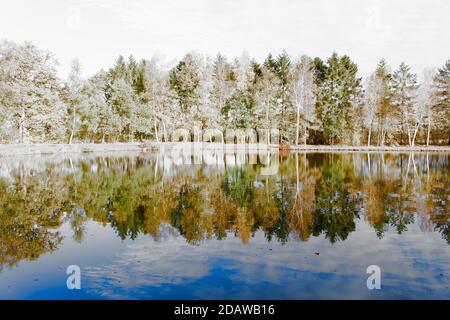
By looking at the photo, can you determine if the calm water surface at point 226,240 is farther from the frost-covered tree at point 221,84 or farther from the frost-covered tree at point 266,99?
the frost-covered tree at point 221,84

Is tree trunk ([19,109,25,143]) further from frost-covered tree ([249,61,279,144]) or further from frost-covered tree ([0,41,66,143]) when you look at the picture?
frost-covered tree ([249,61,279,144])

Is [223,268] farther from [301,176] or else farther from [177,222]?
[301,176]

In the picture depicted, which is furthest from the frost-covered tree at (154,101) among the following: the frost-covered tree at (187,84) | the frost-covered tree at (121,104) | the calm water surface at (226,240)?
the calm water surface at (226,240)

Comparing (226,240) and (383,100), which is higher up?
(383,100)

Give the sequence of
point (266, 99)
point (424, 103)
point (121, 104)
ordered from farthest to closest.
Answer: point (121, 104) → point (424, 103) → point (266, 99)

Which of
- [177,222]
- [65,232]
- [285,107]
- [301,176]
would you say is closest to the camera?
[65,232]

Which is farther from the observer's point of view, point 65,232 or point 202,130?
point 202,130

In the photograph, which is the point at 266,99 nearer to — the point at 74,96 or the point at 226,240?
the point at 74,96

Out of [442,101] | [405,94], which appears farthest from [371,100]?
[442,101]

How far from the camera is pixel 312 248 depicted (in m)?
12.7

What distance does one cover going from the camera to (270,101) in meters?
75.1

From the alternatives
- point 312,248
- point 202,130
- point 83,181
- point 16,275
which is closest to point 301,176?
point 83,181

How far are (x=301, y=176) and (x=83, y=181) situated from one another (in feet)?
49.2

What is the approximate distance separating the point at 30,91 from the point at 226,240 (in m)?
53.5
